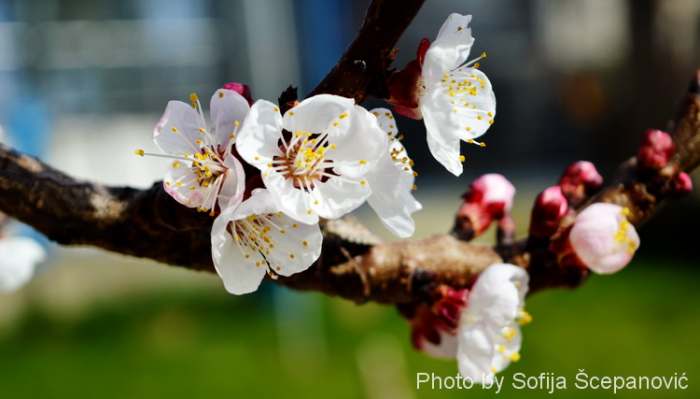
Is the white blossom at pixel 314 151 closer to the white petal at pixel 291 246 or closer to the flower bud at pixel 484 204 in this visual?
the white petal at pixel 291 246

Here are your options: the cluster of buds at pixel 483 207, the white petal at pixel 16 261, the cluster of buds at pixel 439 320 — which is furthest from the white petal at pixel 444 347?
the white petal at pixel 16 261

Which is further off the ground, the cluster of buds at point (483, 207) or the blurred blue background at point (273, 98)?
the cluster of buds at point (483, 207)

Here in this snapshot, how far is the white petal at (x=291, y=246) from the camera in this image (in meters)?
0.72

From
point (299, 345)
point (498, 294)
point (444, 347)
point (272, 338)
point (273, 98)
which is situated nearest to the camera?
point (498, 294)

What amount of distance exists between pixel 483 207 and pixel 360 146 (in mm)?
418

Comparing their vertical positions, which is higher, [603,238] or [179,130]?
[179,130]

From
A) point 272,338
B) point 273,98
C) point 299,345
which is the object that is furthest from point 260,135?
point 273,98

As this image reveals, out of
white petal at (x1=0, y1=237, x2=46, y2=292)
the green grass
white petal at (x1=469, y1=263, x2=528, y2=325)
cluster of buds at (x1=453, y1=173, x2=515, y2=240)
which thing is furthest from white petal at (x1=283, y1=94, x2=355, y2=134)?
the green grass

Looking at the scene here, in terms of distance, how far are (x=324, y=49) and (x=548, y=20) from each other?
3.83m

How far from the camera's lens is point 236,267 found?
28.6 inches

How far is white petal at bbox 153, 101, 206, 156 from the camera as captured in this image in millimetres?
719

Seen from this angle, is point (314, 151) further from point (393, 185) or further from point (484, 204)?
point (484, 204)

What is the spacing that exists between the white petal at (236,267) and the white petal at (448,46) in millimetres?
196

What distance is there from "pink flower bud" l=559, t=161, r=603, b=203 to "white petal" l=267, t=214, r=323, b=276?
0.40 meters
